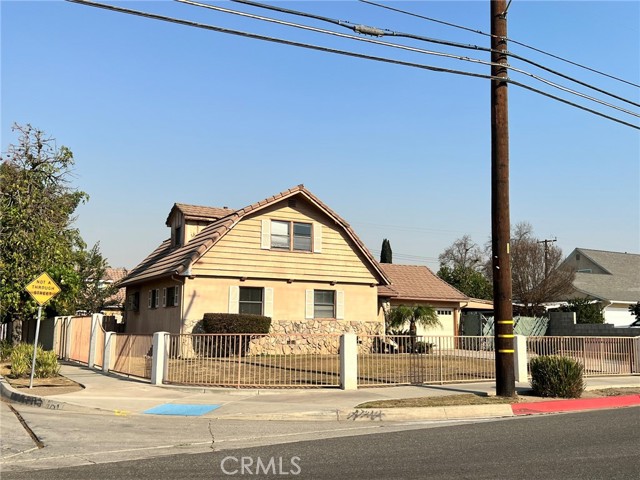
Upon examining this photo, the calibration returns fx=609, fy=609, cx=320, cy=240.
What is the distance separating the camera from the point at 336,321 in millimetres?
26469

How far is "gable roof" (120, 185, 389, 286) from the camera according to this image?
77.6 feet

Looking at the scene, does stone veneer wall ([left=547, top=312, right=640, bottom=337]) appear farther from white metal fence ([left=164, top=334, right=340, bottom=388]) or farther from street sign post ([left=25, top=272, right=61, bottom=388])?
street sign post ([left=25, top=272, right=61, bottom=388])

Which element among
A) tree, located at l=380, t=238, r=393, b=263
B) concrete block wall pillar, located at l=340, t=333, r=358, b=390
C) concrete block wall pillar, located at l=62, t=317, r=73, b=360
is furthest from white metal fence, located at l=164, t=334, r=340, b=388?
tree, located at l=380, t=238, r=393, b=263

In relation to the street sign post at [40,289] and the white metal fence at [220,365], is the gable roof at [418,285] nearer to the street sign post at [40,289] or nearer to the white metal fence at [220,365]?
the white metal fence at [220,365]

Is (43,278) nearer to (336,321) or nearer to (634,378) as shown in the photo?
(336,321)

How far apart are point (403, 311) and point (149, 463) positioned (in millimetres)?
22562

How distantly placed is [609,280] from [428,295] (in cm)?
2564

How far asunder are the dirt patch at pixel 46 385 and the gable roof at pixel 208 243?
6841mm

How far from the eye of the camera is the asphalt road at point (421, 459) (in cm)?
714

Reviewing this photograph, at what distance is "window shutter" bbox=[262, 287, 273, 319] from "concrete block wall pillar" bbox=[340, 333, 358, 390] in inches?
402

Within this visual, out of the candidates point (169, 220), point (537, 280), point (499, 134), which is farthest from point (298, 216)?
point (537, 280)

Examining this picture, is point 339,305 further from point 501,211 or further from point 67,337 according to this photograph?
point 501,211

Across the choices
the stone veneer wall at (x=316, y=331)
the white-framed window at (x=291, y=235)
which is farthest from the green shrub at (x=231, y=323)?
the white-framed window at (x=291, y=235)

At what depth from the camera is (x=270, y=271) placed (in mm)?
25219
